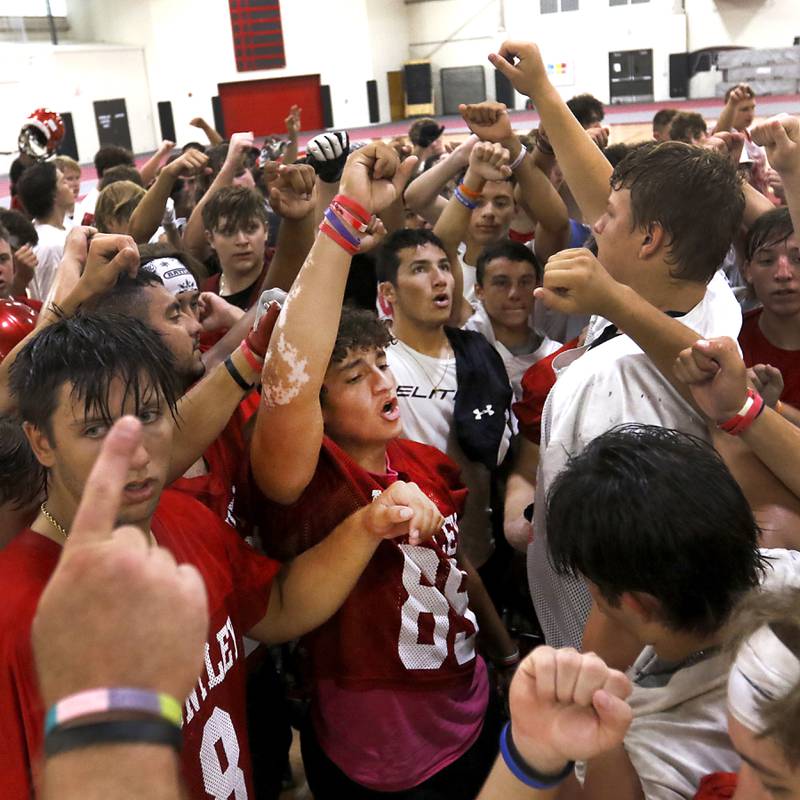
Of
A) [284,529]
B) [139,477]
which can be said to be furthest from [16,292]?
[139,477]

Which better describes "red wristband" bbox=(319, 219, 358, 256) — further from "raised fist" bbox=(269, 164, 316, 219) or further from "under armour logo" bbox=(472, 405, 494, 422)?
"under armour logo" bbox=(472, 405, 494, 422)

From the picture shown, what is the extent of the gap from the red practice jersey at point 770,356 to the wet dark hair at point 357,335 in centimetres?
133

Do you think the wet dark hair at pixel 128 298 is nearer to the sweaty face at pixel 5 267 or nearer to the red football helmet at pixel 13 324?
the red football helmet at pixel 13 324

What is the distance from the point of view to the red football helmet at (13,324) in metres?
3.05

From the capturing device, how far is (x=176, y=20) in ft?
70.4

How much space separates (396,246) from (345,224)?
151cm

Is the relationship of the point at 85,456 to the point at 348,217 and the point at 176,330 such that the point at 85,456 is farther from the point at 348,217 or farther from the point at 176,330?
the point at 176,330

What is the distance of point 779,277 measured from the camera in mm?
2828

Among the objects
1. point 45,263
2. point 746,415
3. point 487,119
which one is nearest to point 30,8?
point 45,263

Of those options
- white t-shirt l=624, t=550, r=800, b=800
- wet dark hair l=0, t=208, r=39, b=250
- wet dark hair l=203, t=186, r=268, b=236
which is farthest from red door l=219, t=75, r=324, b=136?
white t-shirt l=624, t=550, r=800, b=800

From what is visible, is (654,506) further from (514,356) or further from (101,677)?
(514,356)

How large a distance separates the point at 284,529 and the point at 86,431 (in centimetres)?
60

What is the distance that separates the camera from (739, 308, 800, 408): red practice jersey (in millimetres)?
2730

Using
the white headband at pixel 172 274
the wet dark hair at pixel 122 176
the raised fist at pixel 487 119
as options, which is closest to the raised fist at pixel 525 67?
the raised fist at pixel 487 119
